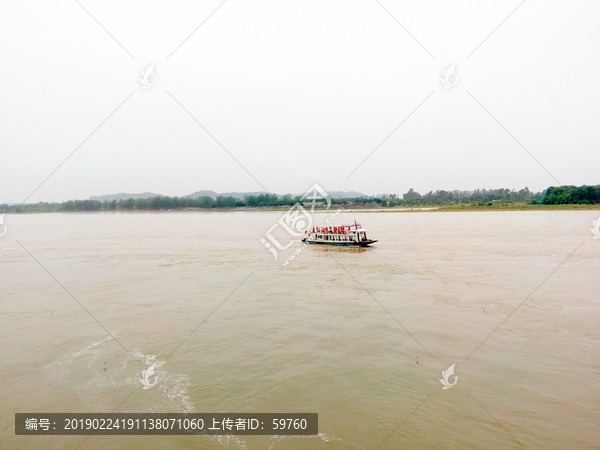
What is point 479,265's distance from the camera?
22.6 m

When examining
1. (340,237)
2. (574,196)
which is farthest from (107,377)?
(574,196)


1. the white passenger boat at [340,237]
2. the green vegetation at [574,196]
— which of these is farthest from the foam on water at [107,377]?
the green vegetation at [574,196]

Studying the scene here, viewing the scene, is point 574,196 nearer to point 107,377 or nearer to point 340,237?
point 340,237

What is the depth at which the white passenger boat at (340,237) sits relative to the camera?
110 ft

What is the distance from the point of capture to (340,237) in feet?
115

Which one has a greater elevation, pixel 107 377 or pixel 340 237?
pixel 340 237

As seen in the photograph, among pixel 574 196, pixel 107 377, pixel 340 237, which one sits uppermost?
pixel 574 196

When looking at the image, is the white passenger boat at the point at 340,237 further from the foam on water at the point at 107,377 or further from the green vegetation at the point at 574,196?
the green vegetation at the point at 574,196

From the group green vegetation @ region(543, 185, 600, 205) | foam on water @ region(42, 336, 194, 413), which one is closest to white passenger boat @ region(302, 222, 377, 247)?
foam on water @ region(42, 336, 194, 413)

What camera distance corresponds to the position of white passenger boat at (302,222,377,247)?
33.4 metres

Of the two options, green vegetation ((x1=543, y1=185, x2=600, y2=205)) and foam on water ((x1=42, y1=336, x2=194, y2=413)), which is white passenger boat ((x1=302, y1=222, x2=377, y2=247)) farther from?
green vegetation ((x1=543, y1=185, x2=600, y2=205))

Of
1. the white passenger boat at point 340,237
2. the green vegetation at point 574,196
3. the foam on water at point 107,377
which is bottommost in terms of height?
the foam on water at point 107,377

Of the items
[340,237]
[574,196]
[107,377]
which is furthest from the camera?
[574,196]

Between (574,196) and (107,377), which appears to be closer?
(107,377)
